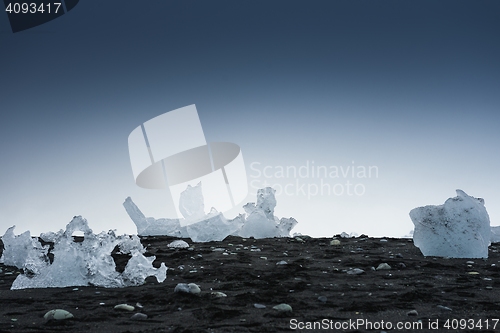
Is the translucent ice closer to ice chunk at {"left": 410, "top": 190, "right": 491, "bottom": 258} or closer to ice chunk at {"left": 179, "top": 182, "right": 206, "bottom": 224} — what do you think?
ice chunk at {"left": 179, "top": 182, "right": 206, "bottom": 224}

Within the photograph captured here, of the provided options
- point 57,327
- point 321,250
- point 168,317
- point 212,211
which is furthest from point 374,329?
point 212,211

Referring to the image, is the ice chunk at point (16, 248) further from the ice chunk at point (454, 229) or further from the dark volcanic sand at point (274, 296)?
the ice chunk at point (454, 229)

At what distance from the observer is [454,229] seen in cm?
816

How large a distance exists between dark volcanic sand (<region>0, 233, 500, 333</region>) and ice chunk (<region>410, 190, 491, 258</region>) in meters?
0.36

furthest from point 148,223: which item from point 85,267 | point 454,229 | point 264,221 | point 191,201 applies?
point 454,229

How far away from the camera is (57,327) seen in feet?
13.0

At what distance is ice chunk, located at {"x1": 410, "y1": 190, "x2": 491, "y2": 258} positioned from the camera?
811 cm

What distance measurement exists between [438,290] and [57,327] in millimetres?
4223

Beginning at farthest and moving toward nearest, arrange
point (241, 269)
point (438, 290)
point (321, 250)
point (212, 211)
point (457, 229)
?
point (212, 211) → point (321, 250) → point (457, 229) → point (241, 269) → point (438, 290)

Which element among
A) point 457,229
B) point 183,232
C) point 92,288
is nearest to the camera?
point 92,288

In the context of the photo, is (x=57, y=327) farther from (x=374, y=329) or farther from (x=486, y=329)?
(x=486, y=329)

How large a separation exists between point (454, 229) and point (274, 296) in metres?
4.65

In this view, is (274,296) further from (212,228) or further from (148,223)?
(148,223)

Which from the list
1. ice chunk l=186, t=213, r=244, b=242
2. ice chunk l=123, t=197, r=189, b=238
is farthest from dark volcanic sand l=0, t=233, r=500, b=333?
ice chunk l=123, t=197, r=189, b=238
